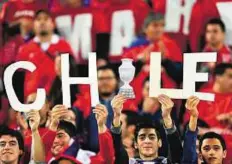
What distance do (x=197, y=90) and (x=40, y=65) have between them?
2.77 ft

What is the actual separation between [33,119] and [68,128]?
0.19 meters

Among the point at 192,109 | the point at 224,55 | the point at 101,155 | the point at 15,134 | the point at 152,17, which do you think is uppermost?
the point at 152,17

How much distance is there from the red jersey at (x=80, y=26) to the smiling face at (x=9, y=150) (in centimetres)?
56

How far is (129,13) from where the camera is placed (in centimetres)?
388

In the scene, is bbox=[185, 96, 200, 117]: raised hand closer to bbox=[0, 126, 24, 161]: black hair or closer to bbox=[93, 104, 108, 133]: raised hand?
bbox=[93, 104, 108, 133]: raised hand

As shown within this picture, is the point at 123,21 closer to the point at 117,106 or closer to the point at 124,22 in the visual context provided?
the point at 124,22

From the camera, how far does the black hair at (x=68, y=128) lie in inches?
146

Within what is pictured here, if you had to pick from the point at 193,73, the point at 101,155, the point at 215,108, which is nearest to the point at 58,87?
the point at 101,155

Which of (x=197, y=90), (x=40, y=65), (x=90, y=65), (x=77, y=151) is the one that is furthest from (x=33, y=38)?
(x=197, y=90)

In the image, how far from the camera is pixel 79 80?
3730mm

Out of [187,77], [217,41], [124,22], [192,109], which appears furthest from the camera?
[124,22]

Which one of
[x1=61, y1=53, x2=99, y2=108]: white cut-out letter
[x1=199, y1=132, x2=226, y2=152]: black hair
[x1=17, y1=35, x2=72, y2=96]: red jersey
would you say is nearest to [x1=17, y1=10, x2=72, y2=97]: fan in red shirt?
[x1=17, y1=35, x2=72, y2=96]: red jersey

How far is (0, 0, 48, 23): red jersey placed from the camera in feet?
12.9

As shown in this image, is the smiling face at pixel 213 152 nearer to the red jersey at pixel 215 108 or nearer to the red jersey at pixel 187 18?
the red jersey at pixel 215 108
